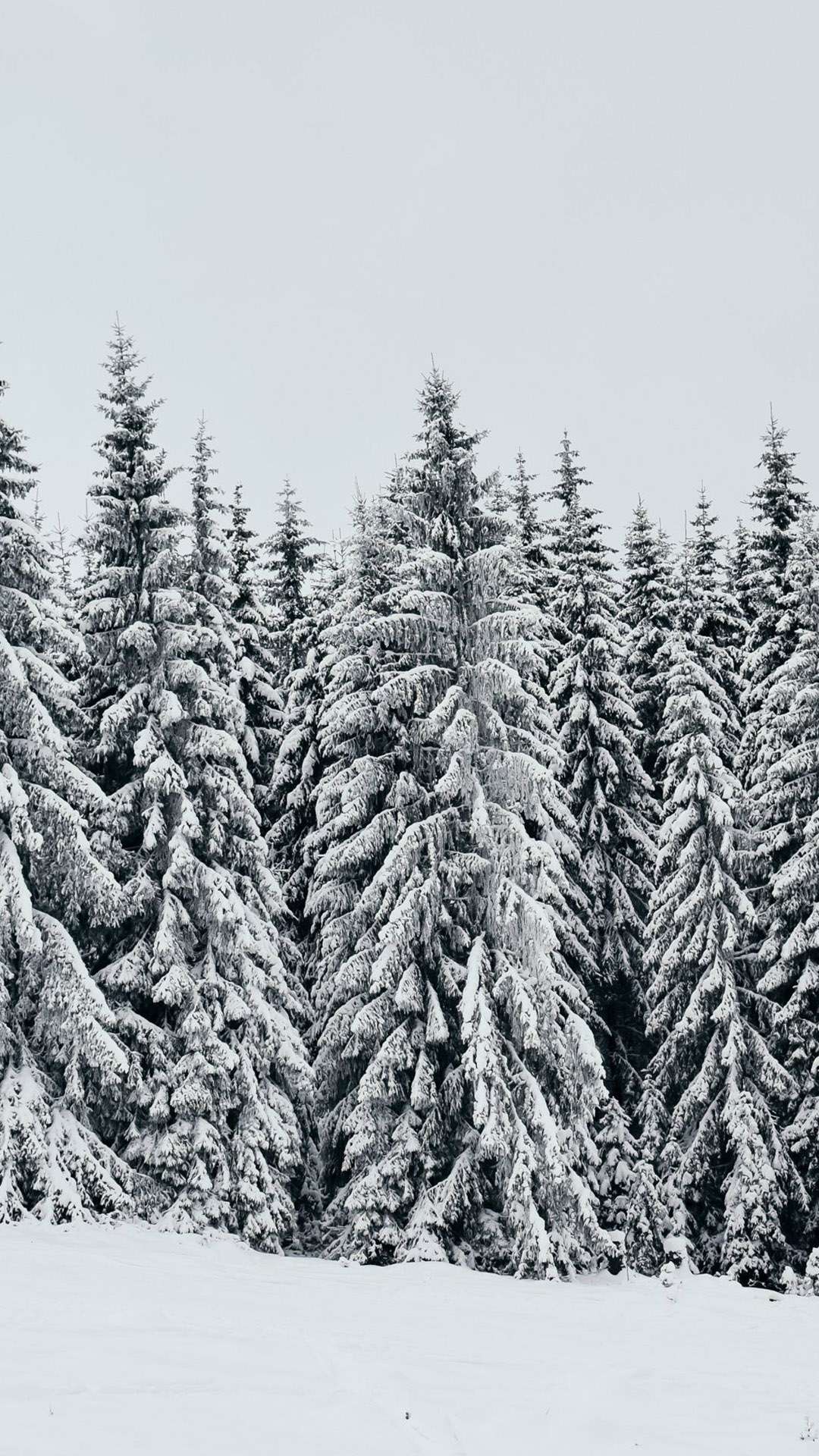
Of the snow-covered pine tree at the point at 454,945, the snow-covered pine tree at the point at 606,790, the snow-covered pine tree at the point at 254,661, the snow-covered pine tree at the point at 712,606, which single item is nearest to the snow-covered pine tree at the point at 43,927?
the snow-covered pine tree at the point at 454,945

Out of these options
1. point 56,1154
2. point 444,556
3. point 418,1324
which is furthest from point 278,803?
point 418,1324

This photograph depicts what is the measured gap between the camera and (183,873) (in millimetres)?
21172

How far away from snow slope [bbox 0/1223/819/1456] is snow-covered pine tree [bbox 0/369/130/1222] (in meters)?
1.68

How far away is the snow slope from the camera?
25.5 feet

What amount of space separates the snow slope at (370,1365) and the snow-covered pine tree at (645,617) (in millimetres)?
17478

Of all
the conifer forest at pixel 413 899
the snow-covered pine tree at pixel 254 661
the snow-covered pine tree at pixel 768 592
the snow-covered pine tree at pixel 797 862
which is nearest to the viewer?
the conifer forest at pixel 413 899

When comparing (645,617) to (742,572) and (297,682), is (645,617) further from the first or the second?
(297,682)

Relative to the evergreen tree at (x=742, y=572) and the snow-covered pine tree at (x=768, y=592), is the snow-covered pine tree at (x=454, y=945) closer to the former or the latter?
the snow-covered pine tree at (x=768, y=592)

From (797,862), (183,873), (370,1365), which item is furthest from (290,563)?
(370,1365)

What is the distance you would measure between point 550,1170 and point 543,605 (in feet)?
56.6

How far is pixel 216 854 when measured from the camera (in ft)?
73.3

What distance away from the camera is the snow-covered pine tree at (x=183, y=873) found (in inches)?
790

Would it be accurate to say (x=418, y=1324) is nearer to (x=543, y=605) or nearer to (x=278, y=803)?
(x=278, y=803)

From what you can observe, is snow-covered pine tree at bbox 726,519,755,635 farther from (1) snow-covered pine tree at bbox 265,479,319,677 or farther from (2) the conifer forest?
(1) snow-covered pine tree at bbox 265,479,319,677
